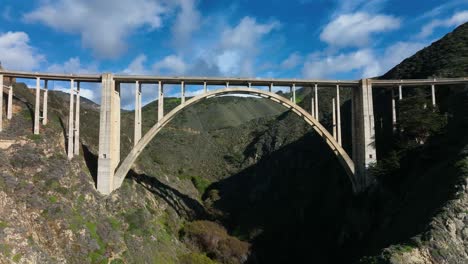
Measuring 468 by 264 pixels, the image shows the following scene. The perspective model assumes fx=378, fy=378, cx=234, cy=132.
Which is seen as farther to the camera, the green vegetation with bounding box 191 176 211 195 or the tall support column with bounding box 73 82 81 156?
the green vegetation with bounding box 191 176 211 195

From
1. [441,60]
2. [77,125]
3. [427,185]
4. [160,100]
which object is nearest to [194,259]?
[160,100]

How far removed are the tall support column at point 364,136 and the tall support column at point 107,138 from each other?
24442mm

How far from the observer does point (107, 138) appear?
36.2m

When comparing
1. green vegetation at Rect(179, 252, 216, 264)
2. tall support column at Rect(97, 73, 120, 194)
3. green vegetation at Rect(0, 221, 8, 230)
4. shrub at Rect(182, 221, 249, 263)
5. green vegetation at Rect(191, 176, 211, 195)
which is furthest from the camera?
green vegetation at Rect(191, 176, 211, 195)

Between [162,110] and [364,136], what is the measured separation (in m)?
20.4

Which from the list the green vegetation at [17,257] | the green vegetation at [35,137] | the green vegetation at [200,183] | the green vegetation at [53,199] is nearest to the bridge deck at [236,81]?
the green vegetation at [35,137]

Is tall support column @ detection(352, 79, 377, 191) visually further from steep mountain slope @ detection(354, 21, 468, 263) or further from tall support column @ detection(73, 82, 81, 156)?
tall support column @ detection(73, 82, 81, 156)

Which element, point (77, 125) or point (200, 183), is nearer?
point (77, 125)

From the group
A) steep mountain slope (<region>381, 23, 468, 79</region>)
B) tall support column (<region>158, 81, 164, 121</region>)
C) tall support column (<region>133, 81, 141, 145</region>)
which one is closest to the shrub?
tall support column (<region>133, 81, 141, 145</region>)

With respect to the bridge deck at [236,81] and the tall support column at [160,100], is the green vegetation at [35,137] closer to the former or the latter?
the bridge deck at [236,81]

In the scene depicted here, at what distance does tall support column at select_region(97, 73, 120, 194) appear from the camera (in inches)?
1425

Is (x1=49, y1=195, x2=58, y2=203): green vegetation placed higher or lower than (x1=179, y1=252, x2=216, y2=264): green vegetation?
higher

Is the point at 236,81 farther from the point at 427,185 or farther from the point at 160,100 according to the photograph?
the point at 427,185

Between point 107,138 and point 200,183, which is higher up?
point 107,138
